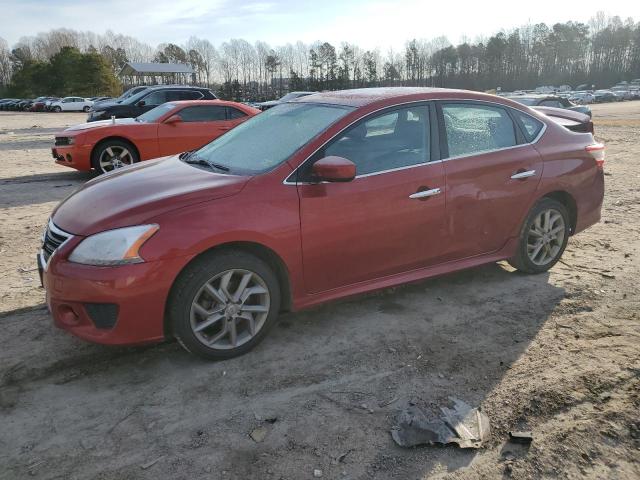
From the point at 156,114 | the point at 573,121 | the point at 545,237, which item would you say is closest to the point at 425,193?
the point at 545,237

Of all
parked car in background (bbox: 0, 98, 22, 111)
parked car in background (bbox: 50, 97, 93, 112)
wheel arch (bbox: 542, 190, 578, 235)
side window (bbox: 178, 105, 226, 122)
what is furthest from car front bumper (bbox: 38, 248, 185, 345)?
parked car in background (bbox: 0, 98, 22, 111)

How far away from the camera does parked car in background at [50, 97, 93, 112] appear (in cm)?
4831

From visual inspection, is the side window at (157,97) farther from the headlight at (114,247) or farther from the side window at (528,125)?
the headlight at (114,247)

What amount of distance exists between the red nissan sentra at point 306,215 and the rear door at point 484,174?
13 mm

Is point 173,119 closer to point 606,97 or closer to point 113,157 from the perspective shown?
point 113,157

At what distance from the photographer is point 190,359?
3.50 m

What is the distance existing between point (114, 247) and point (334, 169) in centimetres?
142

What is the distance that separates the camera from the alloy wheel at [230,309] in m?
3.32

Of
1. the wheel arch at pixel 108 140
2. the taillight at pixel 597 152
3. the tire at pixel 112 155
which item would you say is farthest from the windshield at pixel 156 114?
the taillight at pixel 597 152

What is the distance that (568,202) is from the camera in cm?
498

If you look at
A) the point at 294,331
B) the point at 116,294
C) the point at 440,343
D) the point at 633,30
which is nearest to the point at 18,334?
the point at 116,294

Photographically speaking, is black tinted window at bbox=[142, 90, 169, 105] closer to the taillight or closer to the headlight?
the taillight

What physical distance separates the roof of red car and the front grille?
7.06 feet

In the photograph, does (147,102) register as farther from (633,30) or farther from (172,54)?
(633,30)
